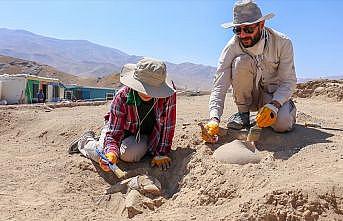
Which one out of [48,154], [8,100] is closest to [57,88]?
[8,100]

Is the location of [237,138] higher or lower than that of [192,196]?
higher

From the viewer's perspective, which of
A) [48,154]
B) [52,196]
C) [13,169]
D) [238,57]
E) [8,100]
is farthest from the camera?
[8,100]

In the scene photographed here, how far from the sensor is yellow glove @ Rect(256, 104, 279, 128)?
121 inches

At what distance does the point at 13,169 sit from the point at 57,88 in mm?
18274

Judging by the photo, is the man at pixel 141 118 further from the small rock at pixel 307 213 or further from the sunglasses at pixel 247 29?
the small rock at pixel 307 213

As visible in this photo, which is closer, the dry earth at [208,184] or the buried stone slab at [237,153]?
the dry earth at [208,184]

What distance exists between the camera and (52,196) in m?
2.96

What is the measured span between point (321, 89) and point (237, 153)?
386 inches

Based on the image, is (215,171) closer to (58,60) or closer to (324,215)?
(324,215)

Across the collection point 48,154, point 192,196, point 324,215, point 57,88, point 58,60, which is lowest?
point 58,60

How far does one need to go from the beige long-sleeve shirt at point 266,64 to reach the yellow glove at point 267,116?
0.64 ft

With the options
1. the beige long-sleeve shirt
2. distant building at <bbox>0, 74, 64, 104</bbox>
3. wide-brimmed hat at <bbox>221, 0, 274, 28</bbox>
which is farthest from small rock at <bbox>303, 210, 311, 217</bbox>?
distant building at <bbox>0, 74, 64, 104</bbox>

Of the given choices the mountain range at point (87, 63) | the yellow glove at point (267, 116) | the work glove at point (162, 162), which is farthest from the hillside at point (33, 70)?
the mountain range at point (87, 63)

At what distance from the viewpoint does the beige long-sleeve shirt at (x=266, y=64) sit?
3.31 metres
